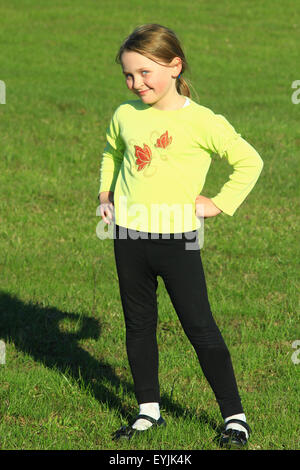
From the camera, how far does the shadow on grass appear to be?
186 inches

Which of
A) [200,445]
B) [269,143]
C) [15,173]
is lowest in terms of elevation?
[200,445]

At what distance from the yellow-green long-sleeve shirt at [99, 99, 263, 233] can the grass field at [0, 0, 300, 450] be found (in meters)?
1.29

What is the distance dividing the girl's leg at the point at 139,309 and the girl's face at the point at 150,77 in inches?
30.3

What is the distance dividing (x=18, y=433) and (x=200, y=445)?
1.06 meters

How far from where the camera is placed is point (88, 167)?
10539 mm

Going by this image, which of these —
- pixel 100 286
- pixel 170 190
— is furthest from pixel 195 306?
pixel 100 286

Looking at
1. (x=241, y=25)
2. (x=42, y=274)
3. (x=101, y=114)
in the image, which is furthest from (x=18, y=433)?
(x=241, y=25)

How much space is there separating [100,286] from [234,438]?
9.79 feet

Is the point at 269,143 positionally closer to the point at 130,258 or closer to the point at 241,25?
the point at 130,258

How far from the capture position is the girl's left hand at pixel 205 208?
149 inches
